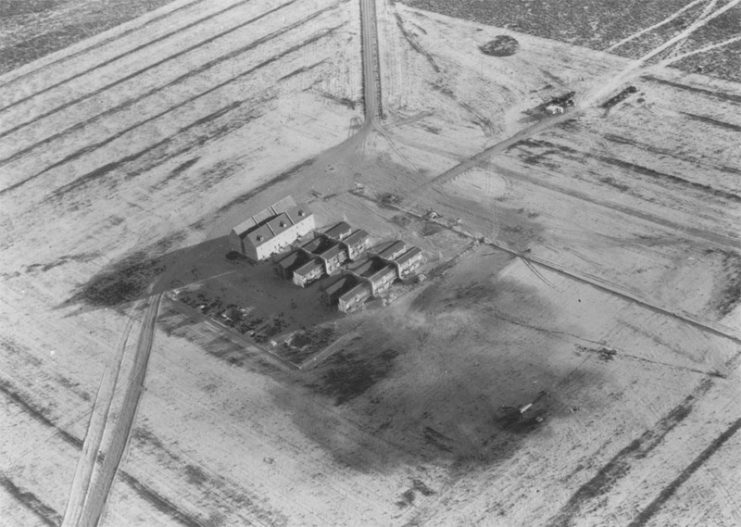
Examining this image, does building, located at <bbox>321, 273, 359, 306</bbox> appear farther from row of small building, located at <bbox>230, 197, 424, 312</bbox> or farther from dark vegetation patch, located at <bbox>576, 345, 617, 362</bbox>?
dark vegetation patch, located at <bbox>576, 345, 617, 362</bbox>

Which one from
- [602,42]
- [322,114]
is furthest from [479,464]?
[602,42]

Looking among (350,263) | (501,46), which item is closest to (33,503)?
(350,263)

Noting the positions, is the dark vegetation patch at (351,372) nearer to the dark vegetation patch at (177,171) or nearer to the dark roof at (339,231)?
A: the dark roof at (339,231)

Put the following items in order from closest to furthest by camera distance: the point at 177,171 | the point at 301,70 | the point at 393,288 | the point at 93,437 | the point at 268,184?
1. the point at 93,437
2. the point at 393,288
3. the point at 268,184
4. the point at 177,171
5. the point at 301,70

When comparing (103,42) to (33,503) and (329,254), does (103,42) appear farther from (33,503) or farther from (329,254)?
(33,503)

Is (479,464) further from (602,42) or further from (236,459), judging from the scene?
(602,42)

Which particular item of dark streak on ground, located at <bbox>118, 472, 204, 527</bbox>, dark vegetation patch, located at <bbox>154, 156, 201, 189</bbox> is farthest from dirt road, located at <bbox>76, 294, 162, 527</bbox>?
dark vegetation patch, located at <bbox>154, 156, 201, 189</bbox>

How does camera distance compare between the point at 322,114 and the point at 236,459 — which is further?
the point at 322,114
